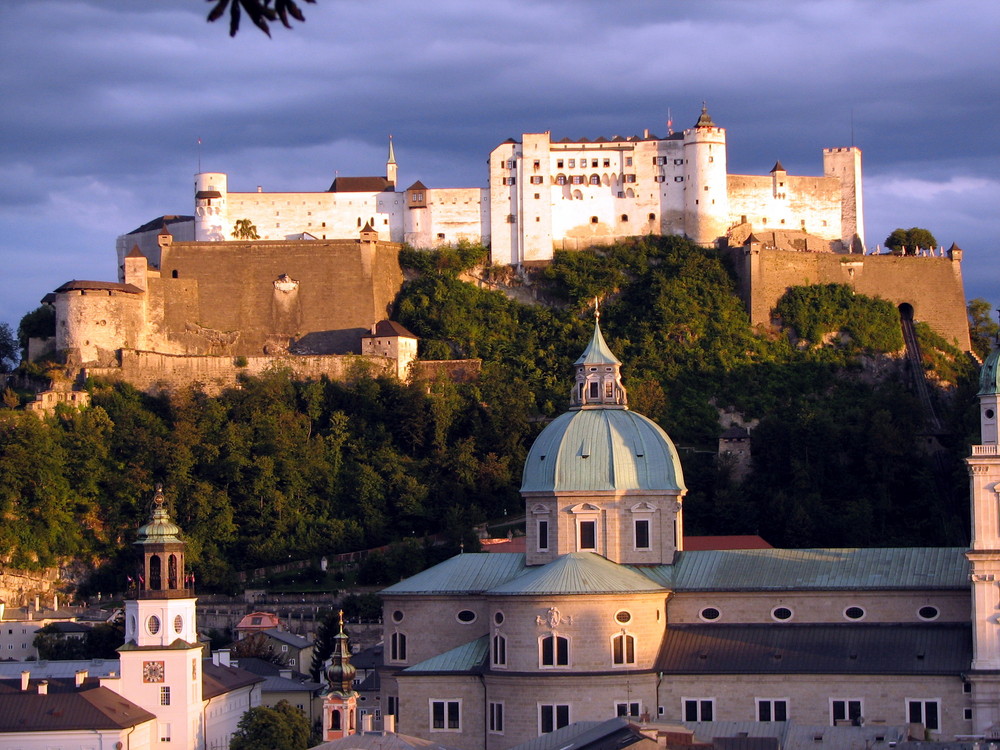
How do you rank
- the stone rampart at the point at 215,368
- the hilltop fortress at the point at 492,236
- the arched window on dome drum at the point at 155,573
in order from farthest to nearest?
1. the hilltop fortress at the point at 492,236
2. the stone rampart at the point at 215,368
3. the arched window on dome drum at the point at 155,573

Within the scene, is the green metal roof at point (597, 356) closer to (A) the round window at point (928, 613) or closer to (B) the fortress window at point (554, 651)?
(B) the fortress window at point (554, 651)

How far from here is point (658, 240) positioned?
100m

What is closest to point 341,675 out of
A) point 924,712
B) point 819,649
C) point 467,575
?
point 467,575

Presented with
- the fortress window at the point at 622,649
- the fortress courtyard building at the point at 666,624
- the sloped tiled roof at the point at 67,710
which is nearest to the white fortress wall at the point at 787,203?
the fortress courtyard building at the point at 666,624

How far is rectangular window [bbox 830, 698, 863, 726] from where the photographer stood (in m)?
53.2

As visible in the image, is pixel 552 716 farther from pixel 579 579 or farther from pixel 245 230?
pixel 245 230

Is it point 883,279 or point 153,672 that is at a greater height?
point 883,279

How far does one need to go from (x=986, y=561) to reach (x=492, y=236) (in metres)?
51.8

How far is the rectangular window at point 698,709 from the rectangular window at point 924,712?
17.1 ft

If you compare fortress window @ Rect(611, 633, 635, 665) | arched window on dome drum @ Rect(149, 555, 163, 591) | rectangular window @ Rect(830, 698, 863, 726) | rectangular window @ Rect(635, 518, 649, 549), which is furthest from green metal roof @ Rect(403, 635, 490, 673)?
arched window on dome drum @ Rect(149, 555, 163, 591)

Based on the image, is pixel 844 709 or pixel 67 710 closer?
pixel 844 709

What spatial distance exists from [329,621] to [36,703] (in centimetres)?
1679

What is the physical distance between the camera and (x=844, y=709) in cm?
5338

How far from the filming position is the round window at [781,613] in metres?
56.2
